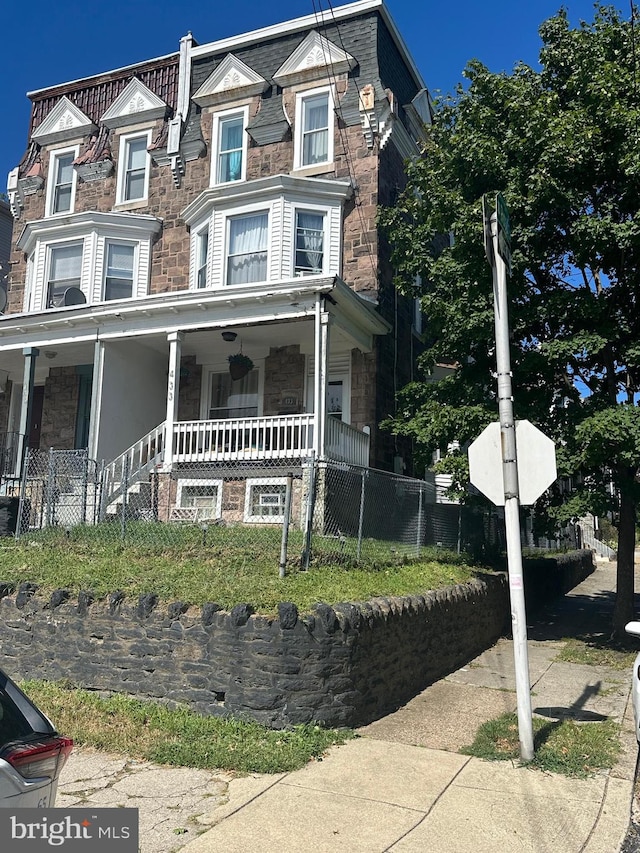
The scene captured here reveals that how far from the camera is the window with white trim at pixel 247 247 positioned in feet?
53.4

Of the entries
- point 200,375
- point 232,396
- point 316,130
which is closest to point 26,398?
point 200,375

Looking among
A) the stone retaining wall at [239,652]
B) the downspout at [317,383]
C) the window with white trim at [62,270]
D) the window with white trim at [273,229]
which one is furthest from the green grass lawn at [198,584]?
the window with white trim at [62,270]

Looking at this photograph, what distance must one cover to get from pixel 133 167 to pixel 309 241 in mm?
6337

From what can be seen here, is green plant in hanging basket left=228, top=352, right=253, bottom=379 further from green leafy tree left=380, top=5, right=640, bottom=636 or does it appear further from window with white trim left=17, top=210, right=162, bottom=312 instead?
green leafy tree left=380, top=5, right=640, bottom=636

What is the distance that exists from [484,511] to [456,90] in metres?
8.38

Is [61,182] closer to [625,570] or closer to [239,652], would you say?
[239,652]

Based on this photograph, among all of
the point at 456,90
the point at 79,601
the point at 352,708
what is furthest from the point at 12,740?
the point at 456,90

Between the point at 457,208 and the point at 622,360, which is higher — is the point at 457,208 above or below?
above

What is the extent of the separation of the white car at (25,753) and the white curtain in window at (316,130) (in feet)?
52.5

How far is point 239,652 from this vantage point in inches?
272

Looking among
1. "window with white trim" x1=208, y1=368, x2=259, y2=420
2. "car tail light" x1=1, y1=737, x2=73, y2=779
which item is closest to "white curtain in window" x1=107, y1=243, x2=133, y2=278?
"window with white trim" x1=208, y1=368, x2=259, y2=420

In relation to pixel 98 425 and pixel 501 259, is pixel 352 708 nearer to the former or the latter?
pixel 501 259

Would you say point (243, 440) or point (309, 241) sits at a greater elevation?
point (309, 241)

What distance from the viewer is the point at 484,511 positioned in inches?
620
